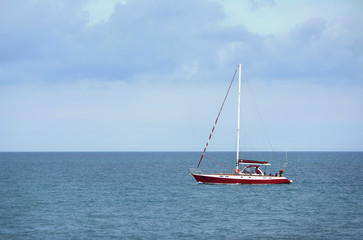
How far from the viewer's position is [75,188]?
7031cm

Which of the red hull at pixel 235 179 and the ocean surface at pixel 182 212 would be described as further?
the red hull at pixel 235 179

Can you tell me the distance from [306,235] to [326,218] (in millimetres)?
8776

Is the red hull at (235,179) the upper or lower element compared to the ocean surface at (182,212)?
upper

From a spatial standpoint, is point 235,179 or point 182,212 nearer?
point 182,212

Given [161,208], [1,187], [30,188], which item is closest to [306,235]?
[161,208]

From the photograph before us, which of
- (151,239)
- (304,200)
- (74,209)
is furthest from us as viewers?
(304,200)

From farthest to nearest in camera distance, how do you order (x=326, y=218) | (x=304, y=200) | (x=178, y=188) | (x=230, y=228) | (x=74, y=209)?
(x=178, y=188) < (x=304, y=200) < (x=74, y=209) < (x=326, y=218) < (x=230, y=228)

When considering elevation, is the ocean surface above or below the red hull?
below

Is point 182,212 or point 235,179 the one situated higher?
point 235,179

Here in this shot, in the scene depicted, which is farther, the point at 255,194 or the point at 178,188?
the point at 178,188

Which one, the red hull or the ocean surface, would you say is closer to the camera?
the ocean surface

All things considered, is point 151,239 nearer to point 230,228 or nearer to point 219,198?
point 230,228

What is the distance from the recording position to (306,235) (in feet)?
123

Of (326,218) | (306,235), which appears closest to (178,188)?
(326,218)
